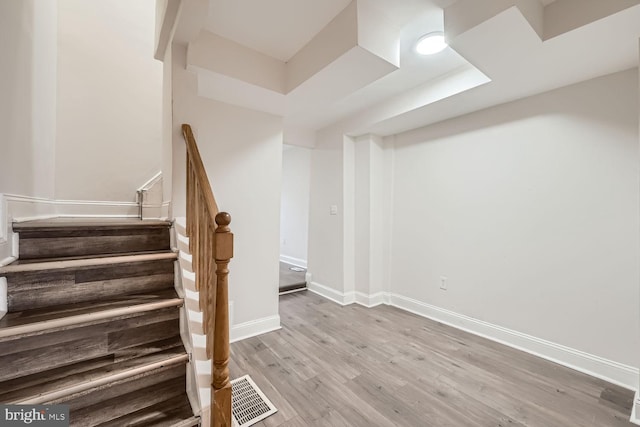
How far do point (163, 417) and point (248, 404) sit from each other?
603mm

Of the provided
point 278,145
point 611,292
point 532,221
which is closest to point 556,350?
point 611,292

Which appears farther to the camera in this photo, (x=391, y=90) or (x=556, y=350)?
(x=391, y=90)

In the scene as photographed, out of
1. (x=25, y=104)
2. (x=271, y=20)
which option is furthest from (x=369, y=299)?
(x=25, y=104)

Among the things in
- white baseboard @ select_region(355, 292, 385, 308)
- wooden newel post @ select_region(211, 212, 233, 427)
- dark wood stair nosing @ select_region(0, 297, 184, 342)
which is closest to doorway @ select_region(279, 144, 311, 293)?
white baseboard @ select_region(355, 292, 385, 308)

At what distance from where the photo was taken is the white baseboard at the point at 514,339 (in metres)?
1.90

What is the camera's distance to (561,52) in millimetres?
1730

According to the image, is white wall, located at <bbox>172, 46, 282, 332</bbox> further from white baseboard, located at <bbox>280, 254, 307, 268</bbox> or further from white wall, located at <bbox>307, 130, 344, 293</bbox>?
white baseboard, located at <bbox>280, 254, 307, 268</bbox>

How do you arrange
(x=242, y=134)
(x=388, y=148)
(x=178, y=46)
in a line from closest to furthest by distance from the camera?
(x=178, y=46)
(x=242, y=134)
(x=388, y=148)

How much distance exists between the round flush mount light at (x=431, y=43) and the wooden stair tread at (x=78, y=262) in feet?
7.26

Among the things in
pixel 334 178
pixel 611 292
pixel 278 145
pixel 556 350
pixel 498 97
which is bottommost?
pixel 556 350

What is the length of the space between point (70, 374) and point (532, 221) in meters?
3.15

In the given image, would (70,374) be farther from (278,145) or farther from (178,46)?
(278,145)

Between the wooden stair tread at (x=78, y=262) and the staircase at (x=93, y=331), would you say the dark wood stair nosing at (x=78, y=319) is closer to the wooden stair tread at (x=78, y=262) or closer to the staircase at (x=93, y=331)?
the staircase at (x=93, y=331)

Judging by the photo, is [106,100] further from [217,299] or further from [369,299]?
[369,299]
